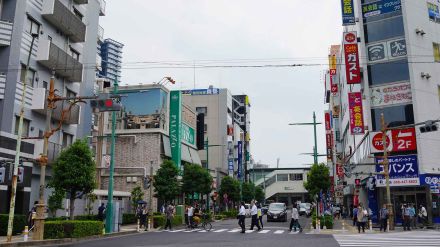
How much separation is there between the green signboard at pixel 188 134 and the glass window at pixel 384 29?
22502 mm

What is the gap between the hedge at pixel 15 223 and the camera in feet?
68.9

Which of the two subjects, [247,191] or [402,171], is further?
[247,191]

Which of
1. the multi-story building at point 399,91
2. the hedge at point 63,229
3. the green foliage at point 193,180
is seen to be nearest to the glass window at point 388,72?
the multi-story building at point 399,91

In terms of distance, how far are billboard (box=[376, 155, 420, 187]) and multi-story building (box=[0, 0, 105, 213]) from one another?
2320 centimetres

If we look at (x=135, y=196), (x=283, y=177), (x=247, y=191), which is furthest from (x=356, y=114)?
(x=283, y=177)

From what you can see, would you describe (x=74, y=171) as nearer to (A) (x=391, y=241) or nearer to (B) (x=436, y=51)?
(A) (x=391, y=241)

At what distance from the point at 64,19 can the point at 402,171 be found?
26833 millimetres

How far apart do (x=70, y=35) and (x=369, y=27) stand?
24.0 m

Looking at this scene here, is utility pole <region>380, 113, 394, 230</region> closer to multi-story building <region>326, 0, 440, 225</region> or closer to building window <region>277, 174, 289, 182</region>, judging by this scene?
multi-story building <region>326, 0, 440, 225</region>

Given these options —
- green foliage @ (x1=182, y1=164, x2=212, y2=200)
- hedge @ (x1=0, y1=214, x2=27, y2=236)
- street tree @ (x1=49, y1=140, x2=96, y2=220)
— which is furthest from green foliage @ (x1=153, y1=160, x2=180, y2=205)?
hedge @ (x1=0, y1=214, x2=27, y2=236)

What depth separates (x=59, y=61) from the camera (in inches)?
1108

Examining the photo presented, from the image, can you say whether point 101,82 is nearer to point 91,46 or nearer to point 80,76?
point 91,46

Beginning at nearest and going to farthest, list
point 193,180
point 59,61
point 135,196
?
Result: point 59,61
point 135,196
point 193,180

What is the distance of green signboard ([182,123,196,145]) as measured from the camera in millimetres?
49803
